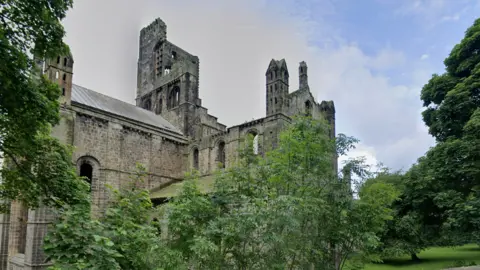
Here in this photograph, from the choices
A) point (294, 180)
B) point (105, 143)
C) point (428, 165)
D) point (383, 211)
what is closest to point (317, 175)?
point (294, 180)

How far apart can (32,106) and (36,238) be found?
13.3 metres

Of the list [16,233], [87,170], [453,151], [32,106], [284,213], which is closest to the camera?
[32,106]

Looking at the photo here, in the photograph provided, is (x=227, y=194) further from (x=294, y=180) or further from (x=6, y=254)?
(x=6, y=254)

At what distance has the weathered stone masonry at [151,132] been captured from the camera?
2008 centimetres

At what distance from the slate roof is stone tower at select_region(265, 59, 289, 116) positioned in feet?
32.3

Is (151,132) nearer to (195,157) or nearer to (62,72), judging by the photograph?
(195,157)

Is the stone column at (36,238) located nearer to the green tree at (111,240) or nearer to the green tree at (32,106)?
the green tree at (32,106)

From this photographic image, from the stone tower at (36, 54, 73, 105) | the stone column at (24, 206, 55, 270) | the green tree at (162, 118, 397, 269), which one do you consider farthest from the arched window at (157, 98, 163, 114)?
the green tree at (162, 118, 397, 269)

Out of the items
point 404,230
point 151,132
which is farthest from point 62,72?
point 404,230

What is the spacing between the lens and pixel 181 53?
1416 inches

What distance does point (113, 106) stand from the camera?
2642cm

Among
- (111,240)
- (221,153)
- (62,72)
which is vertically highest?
(62,72)

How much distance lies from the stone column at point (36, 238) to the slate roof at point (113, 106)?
7.55 meters

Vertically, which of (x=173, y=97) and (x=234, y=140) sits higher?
(x=173, y=97)
